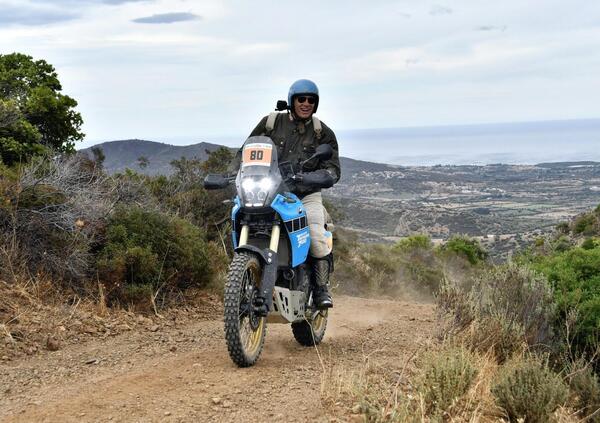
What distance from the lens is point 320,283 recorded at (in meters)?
6.71

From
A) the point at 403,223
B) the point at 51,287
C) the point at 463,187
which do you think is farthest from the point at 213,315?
the point at 463,187

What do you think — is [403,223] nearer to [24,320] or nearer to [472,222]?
[472,222]

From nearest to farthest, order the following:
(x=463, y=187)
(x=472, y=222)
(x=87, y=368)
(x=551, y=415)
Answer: (x=551, y=415) < (x=87, y=368) < (x=472, y=222) < (x=463, y=187)

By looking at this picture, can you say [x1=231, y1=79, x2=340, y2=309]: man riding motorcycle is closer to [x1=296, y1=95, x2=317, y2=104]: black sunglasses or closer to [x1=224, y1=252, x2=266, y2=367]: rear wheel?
[x1=296, y1=95, x2=317, y2=104]: black sunglasses

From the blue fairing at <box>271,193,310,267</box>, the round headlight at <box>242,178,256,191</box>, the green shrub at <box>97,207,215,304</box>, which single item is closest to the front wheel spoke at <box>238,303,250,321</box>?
the blue fairing at <box>271,193,310,267</box>

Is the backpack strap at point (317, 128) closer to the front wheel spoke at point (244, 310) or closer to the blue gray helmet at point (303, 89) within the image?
the blue gray helmet at point (303, 89)

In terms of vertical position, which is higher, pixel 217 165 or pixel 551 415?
pixel 217 165

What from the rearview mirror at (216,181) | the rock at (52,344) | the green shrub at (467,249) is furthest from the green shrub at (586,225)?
the rock at (52,344)

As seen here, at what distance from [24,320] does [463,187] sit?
2352 inches

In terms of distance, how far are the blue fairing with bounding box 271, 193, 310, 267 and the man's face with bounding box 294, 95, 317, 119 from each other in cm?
92

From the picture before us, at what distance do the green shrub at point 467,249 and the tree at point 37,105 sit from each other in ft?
63.6

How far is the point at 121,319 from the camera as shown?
758 cm

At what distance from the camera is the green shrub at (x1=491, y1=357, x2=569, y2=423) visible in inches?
189

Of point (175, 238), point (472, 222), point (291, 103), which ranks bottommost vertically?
point (472, 222)
